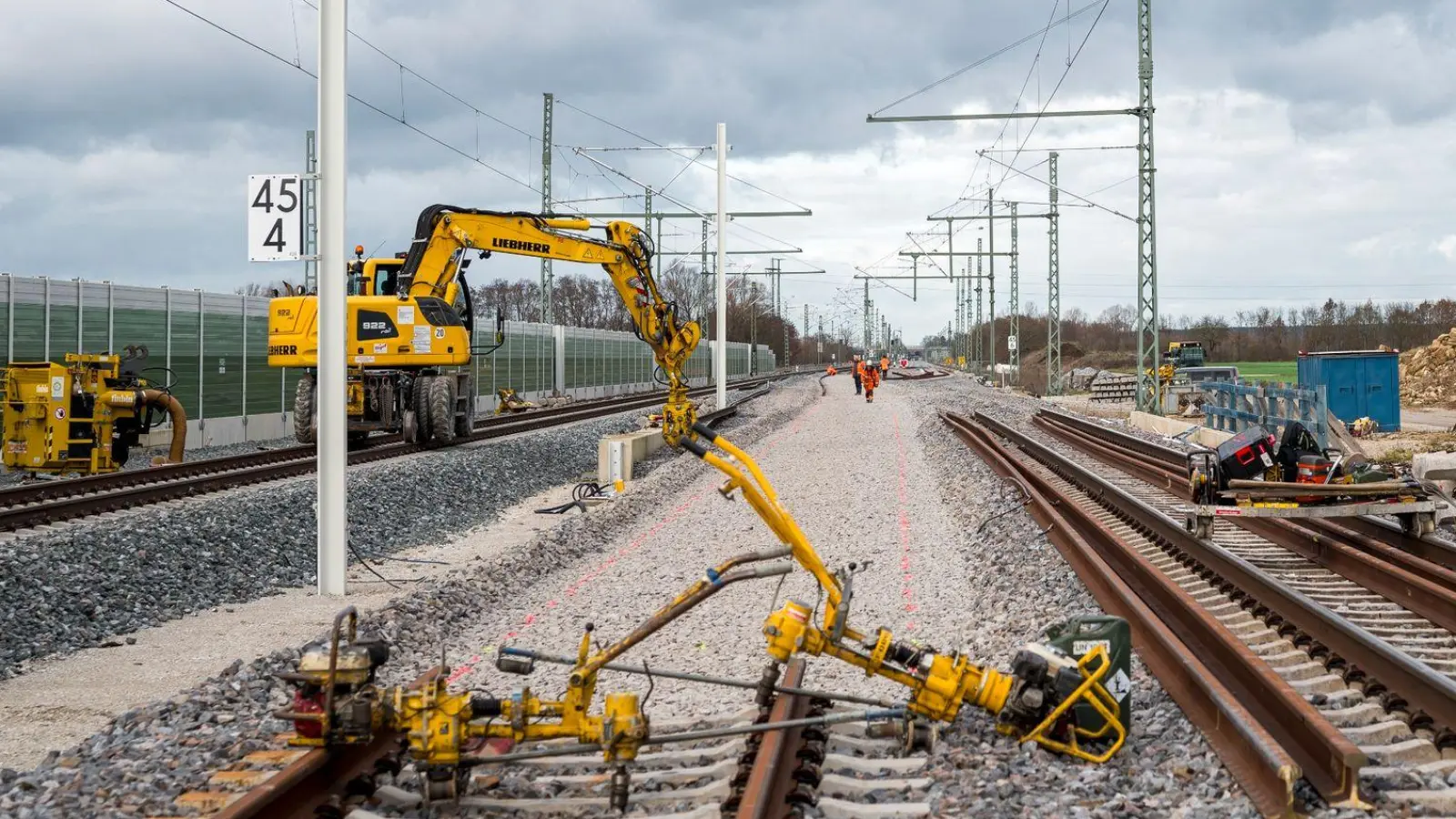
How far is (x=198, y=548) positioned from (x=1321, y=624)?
9330 millimetres

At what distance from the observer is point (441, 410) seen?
845 inches

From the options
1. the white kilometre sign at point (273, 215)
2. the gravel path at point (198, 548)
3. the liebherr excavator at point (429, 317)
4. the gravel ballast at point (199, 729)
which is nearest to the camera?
the gravel ballast at point (199, 729)

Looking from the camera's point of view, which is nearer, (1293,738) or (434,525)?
(1293,738)

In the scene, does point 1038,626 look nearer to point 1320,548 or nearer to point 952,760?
point 952,760

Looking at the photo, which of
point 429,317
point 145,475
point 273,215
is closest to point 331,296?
point 273,215

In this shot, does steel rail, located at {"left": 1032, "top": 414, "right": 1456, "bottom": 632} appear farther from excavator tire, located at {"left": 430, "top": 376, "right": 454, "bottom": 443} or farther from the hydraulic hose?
the hydraulic hose

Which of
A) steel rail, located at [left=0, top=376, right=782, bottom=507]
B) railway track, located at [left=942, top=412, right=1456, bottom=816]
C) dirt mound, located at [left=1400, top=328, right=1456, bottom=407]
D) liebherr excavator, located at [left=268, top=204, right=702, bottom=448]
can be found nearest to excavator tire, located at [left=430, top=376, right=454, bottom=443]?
liebherr excavator, located at [left=268, top=204, right=702, bottom=448]

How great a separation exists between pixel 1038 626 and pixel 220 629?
584 centimetres

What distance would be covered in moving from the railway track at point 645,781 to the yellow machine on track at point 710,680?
0.12 m

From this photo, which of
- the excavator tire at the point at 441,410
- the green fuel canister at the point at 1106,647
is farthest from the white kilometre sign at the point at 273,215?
the excavator tire at the point at 441,410

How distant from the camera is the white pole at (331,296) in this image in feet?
34.0

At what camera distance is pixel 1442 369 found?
37.9 meters

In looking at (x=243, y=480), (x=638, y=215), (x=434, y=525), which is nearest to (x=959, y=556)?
(x=434, y=525)

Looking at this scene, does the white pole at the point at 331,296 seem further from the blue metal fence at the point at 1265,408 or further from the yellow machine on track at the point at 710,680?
the blue metal fence at the point at 1265,408
